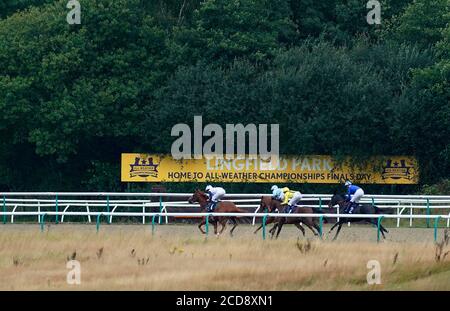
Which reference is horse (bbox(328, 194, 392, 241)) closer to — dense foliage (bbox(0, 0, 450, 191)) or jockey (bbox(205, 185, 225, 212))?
jockey (bbox(205, 185, 225, 212))

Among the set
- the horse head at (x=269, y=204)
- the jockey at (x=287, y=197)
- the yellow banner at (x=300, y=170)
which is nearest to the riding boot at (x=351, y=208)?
the jockey at (x=287, y=197)

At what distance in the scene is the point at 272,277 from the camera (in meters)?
21.5

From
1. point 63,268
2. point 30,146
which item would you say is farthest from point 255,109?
point 63,268

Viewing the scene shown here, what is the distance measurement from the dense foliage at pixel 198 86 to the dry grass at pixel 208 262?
39.5ft

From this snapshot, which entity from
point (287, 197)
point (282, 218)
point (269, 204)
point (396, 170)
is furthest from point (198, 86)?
point (282, 218)

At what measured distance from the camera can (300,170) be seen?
4181 cm

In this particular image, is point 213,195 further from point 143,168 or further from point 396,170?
point 396,170

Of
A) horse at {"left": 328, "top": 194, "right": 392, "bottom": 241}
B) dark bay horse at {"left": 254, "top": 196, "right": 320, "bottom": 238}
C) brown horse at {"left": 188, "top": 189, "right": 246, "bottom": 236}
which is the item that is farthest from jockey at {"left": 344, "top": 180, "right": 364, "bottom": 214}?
brown horse at {"left": 188, "top": 189, "right": 246, "bottom": 236}

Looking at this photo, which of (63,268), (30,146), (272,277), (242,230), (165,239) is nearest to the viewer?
(272,277)

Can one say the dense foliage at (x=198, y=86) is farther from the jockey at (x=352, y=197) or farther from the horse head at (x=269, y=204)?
the jockey at (x=352, y=197)

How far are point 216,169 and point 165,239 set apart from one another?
1385cm

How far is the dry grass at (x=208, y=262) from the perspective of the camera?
21.1 metres

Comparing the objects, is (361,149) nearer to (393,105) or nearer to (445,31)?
(393,105)
